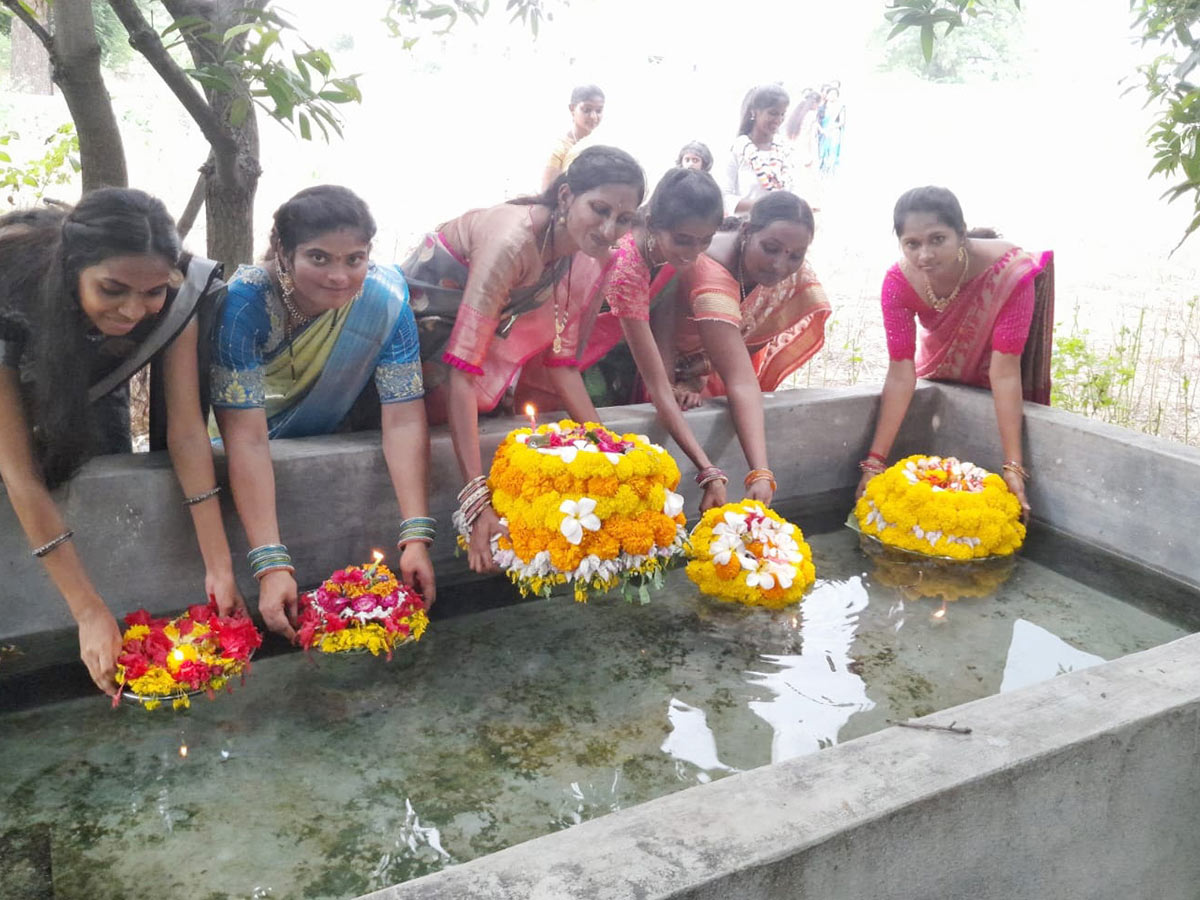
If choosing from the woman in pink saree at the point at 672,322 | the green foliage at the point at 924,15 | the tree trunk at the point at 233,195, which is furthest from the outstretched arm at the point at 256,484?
the green foliage at the point at 924,15

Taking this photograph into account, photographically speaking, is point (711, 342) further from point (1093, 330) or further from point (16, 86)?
point (16, 86)

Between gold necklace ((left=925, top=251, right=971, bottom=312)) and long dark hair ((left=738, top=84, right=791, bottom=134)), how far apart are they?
7.50 feet

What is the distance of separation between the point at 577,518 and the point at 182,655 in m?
1.15

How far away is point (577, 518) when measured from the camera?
311 cm

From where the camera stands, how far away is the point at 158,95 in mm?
16531

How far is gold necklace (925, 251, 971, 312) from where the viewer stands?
4531mm

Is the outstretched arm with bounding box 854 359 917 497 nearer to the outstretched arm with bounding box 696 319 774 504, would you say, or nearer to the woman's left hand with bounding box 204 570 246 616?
the outstretched arm with bounding box 696 319 774 504

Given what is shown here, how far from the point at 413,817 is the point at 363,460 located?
1423 mm

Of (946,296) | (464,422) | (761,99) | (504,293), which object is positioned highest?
(761,99)

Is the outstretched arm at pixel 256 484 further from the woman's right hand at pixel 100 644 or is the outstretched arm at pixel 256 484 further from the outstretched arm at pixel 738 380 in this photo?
the outstretched arm at pixel 738 380

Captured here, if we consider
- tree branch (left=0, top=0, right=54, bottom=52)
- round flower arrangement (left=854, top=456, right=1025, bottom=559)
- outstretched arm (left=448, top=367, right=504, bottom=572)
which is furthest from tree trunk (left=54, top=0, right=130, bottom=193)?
round flower arrangement (left=854, top=456, right=1025, bottom=559)

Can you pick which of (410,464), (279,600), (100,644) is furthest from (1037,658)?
(100,644)

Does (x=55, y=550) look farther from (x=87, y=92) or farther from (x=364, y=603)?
(x=87, y=92)

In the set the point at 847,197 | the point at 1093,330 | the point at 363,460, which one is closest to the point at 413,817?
the point at 363,460
